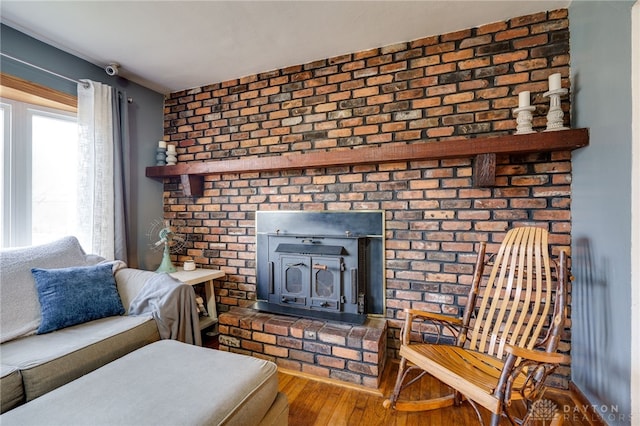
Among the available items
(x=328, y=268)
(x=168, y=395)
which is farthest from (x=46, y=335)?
(x=328, y=268)

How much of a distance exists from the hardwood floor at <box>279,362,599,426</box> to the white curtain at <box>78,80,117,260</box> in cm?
186

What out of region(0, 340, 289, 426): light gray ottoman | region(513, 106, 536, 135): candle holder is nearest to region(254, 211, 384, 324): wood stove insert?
region(0, 340, 289, 426): light gray ottoman

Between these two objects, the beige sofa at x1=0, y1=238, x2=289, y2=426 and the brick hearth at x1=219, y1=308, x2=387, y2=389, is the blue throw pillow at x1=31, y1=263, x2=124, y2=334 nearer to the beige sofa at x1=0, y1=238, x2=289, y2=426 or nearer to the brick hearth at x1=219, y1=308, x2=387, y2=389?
the beige sofa at x1=0, y1=238, x2=289, y2=426

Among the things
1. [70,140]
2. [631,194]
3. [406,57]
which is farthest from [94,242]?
[631,194]

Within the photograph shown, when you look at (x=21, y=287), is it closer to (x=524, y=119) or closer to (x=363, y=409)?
(x=363, y=409)

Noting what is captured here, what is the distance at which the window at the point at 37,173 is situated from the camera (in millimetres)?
1943

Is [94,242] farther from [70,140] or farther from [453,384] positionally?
Answer: [453,384]

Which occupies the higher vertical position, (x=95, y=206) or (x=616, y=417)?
(x=95, y=206)

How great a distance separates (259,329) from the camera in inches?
81.9

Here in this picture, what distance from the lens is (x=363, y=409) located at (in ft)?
5.22

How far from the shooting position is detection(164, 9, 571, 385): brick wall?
1791 millimetres

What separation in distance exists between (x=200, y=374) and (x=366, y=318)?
125 cm

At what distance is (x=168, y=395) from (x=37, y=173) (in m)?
2.11

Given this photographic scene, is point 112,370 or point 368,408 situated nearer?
point 112,370
